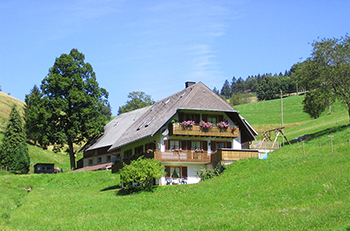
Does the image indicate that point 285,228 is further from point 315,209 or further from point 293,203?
point 293,203

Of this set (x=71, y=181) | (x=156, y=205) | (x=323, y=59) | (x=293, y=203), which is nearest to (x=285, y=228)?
(x=293, y=203)

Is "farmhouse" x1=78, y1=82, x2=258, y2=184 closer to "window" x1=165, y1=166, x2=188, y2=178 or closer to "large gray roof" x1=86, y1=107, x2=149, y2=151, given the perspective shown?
"window" x1=165, y1=166, x2=188, y2=178

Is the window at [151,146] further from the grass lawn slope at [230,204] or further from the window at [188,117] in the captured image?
the grass lawn slope at [230,204]

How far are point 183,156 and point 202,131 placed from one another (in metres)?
3.26

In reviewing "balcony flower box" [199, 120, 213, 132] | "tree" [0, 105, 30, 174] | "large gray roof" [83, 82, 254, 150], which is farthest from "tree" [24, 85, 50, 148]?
"balcony flower box" [199, 120, 213, 132]

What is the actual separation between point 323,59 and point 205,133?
2096 cm

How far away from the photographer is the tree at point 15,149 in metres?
72.4

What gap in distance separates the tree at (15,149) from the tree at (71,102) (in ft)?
32.6

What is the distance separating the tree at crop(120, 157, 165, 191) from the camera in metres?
37.2

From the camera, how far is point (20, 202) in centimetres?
3816

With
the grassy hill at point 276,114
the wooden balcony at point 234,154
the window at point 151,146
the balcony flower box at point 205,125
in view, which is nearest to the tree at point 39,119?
the window at point 151,146

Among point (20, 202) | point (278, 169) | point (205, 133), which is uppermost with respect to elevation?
point (205, 133)

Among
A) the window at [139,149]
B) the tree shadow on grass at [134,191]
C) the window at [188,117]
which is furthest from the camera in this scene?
the window at [139,149]

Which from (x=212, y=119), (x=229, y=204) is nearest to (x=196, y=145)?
(x=212, y=119)
